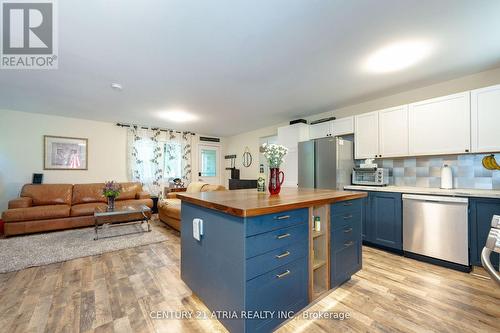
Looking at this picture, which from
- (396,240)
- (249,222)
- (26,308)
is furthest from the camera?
(396,240)

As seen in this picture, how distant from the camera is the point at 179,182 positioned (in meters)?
5.72

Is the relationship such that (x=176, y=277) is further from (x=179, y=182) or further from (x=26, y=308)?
(x=179, y=182)

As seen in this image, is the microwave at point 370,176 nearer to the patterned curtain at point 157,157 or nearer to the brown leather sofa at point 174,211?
the brown leather sofa at point 174,211

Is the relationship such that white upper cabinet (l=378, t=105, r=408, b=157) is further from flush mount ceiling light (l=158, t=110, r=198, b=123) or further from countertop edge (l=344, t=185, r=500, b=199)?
flush mount ceiling light (l=158, t=110, r=198, b=123)

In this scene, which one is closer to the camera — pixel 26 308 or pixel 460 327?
pixel 460 327

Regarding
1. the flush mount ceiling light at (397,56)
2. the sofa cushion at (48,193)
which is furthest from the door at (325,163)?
the sofa cushion at (48,193)

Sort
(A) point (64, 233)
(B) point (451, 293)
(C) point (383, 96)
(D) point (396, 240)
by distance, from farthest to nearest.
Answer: (A) point (64, 233)
(C) point (383, 96)
(D) point (396, 240)
(B) point (451, 293)

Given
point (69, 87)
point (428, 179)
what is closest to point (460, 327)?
point (428, 179)

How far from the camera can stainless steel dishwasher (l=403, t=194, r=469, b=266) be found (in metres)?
2.30

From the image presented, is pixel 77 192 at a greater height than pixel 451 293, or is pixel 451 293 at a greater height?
pixel 77 192

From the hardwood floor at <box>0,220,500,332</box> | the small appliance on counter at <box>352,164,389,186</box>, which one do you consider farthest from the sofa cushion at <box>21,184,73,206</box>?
the small appliance on counter at <box>352,164,389,186</box>

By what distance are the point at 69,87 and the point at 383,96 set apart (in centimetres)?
497

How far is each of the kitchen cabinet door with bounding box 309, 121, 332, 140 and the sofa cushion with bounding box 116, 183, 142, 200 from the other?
4383mm

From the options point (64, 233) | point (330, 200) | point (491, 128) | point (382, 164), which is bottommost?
point (64, 233)
